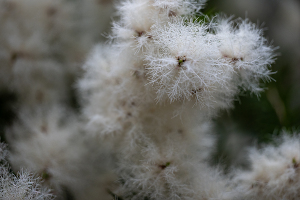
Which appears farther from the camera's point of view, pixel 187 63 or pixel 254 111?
pixel 254 111

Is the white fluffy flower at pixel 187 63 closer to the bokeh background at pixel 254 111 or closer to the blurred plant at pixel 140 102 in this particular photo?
the blurred plant at pixel 140 102

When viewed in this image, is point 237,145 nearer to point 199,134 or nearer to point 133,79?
point 199,134

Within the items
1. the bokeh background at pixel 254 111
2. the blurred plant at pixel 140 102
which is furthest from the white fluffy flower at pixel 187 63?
the bokeh background at pixel 254 111

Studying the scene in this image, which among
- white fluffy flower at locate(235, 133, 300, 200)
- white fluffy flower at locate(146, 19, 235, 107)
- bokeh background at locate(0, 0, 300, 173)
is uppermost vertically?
bokeh background at locate(0, 0, 300, 173)

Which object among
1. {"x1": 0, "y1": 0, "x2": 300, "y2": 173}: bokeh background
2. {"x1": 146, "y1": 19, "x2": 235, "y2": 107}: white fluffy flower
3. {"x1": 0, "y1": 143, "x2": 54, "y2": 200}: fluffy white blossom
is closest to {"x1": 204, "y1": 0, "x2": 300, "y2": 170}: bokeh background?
{"x1": 0, "y1": 0, "x2": 300, "y2": 173}: bokeh background

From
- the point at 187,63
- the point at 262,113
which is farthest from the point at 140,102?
the point at 262,113

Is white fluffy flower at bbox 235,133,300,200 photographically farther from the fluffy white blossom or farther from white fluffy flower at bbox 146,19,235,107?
the fluffy white blossom

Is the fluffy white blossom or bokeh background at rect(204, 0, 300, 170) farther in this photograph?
bokeh background at rect(204, 0, 300, 170)

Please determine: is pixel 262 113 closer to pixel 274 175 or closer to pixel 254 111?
pixel 254 111

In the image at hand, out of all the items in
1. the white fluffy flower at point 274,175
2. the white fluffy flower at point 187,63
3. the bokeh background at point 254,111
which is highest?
the bokeh background at point 254,111

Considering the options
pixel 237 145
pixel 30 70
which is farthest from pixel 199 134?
pixel 30 70

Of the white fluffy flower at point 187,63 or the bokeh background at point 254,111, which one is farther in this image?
the bokeh background at point 254,111
